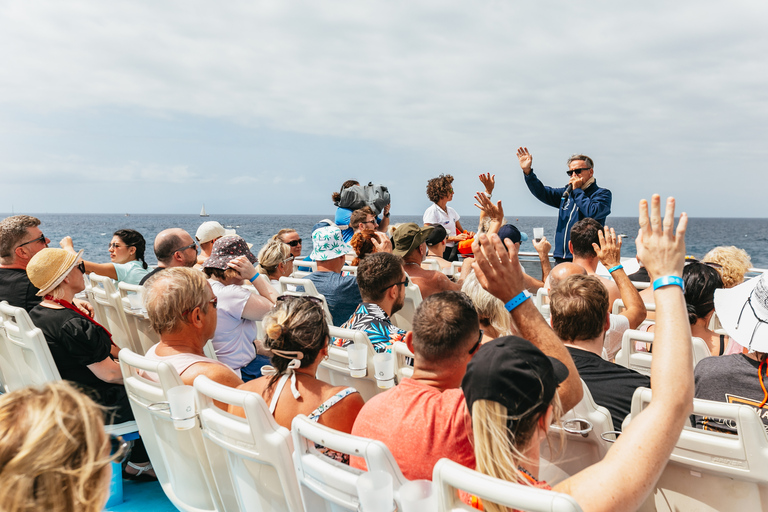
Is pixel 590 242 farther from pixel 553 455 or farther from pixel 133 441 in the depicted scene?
pixel 133 441

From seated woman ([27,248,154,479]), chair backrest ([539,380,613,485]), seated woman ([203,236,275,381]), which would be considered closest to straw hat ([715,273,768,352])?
chair backrest ([539,380,613,485])

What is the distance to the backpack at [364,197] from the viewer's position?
6430mm

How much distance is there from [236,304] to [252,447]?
1684mm

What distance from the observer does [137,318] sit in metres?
3.69

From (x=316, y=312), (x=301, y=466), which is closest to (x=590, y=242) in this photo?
(x=316, y=312)

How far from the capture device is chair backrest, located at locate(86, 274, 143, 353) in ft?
12.7

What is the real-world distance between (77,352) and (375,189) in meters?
4.41

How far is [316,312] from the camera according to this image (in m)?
2.01

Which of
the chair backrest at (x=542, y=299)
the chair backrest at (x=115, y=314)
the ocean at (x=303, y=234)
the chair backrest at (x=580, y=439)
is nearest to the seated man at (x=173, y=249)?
the chair backrest at (x=115, y=314)

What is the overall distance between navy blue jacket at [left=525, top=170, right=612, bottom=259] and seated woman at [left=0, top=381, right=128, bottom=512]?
4.73 meters

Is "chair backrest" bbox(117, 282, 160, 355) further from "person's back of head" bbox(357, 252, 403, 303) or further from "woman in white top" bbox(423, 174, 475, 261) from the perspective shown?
"woman in white top" bbox(423, 174, 475, 261)

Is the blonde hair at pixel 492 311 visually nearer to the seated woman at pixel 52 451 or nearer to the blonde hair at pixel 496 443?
the blonde hair at pixel 496 443

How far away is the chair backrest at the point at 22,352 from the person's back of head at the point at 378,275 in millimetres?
1638

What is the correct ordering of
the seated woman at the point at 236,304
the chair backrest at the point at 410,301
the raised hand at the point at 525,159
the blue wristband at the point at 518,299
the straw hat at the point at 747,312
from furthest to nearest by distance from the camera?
the raised hand at the point at 525,159, the chair backrest at the point at 410,301, the seated woman at the point at 236,304, the straw hat at the point at 747,312, the blue wristband at the point at 518,299
